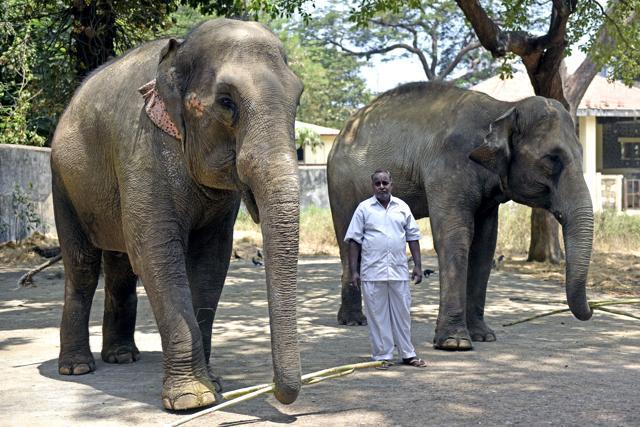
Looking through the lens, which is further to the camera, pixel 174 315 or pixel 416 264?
pixel 416 264

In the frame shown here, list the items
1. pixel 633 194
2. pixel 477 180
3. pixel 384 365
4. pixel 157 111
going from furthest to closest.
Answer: pixel 633 194 < pixel 477 180 < pixel 384 365 < pixel 157 111

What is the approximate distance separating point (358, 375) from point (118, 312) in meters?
2.14

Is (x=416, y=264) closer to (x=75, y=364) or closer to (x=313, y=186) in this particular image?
(x=75, y=364)

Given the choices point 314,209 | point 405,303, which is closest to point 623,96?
point 314,209

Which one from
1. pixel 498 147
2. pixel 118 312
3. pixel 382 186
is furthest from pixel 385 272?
pixel 118 312

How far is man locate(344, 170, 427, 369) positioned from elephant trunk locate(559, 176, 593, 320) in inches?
57.0

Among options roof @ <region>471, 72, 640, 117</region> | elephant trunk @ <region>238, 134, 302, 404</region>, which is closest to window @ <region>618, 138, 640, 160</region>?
roof @ <region>471, 72, 640, 117</region>

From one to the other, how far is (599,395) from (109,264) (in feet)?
13.1

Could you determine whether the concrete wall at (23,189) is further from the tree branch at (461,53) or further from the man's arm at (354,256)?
the tree branch at (461,53)

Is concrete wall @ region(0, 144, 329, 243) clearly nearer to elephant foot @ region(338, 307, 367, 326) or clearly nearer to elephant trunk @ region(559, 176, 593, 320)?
→ elephant foot @ region(338, 307, 367, 326)

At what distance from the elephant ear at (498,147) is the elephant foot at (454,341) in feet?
5.18

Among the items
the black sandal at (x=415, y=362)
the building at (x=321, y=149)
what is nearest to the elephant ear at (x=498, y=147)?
the black sandal at (x=415, y=362)

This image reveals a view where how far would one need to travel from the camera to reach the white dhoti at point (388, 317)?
7.79 metres

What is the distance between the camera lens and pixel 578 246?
848 cm
